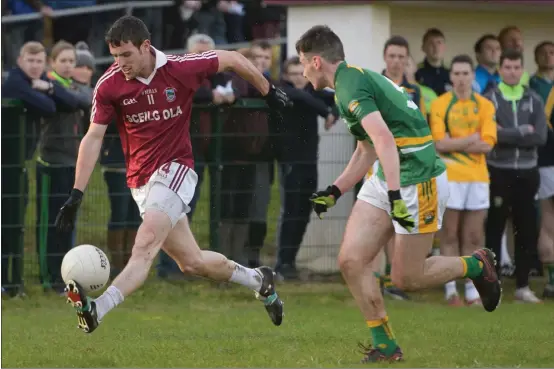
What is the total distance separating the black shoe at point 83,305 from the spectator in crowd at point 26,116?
172 inches

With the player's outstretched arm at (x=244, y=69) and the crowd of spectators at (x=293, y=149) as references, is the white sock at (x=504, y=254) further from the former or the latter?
the player's outstretched arm at (x=244, y=69)

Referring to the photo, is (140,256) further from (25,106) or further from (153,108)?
(25,106)

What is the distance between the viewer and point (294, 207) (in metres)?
14.0

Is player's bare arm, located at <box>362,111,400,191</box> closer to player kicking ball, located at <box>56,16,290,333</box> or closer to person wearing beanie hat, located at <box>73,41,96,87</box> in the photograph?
player kicking ball, located at <box>56,16,290,333</box>

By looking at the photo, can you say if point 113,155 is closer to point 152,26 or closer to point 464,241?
point 464,241

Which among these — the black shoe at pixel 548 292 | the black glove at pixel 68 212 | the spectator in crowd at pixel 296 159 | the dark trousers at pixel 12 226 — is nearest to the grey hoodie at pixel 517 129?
the black shoe at pixel 548 292

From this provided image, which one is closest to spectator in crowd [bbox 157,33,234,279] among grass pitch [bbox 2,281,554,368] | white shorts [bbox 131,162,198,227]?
grass pitch [bbox 2,281,554,368]

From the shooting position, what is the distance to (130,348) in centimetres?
986

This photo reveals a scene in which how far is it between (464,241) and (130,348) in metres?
4.56

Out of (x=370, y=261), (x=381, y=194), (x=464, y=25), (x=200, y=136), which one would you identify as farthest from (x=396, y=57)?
(x=370, y=261)

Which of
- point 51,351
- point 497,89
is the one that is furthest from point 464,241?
point 51,351

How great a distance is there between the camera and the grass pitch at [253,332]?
30.6ft

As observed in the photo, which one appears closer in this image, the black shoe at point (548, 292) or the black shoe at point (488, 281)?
the black shoe at point (488, 281)

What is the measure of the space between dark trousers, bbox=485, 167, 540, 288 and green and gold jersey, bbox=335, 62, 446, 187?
14.7 ft
